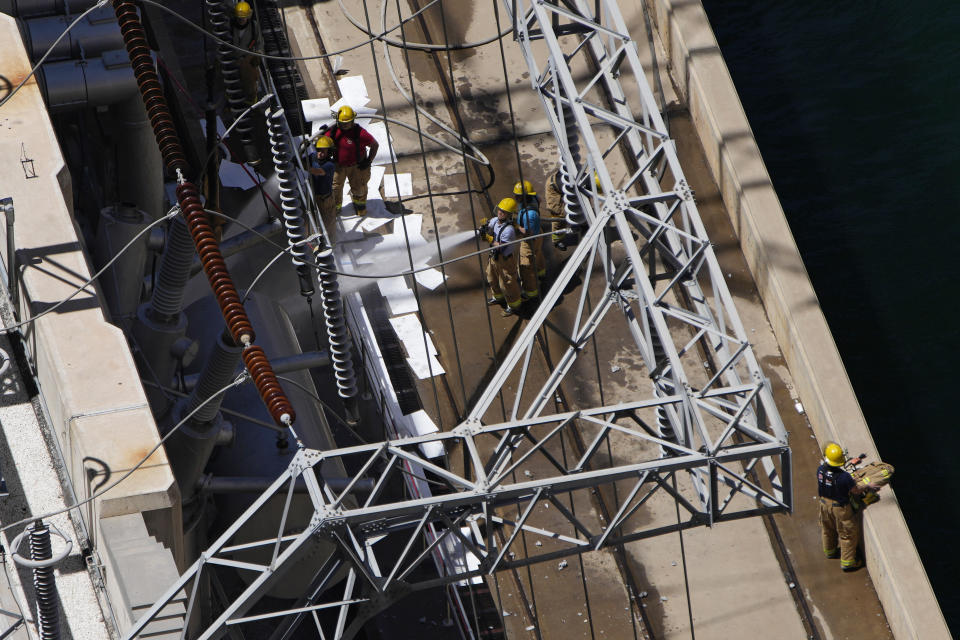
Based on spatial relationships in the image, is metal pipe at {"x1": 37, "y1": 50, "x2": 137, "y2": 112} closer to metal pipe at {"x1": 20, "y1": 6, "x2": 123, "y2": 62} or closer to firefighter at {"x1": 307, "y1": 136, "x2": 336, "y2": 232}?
metal pipe at {"x1": 20, "y1": 6, "x2": 123, "y2": 62}

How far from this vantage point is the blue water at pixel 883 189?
88.9 feet

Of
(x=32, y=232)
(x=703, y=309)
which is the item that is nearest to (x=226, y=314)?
(x=32, y=232)

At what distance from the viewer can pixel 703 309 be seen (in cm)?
1964

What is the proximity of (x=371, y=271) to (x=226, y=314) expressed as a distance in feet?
38.4

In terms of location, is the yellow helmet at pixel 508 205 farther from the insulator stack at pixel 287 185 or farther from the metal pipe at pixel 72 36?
the metal pipe at pixel 72 36

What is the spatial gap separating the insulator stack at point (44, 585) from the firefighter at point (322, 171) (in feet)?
37.4

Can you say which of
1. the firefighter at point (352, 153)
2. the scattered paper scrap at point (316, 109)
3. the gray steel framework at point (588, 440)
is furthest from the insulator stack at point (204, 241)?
the scattered paper scrap at point (316, 109)

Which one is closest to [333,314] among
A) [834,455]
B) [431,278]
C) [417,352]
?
[417,352]

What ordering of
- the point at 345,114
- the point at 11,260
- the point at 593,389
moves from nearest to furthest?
the point at 11,260
the point at 593,389
the point at 345,114

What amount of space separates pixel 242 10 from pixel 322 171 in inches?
122

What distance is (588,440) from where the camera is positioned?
23578 mm

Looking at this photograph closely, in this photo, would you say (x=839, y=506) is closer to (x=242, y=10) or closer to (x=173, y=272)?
(x=173, y=272)

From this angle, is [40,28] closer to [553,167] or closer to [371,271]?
[371,271]

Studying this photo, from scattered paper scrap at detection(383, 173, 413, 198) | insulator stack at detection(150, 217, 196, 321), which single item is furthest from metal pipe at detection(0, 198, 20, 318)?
scattered paper scrap at detection(383, 173, 413, 198)
